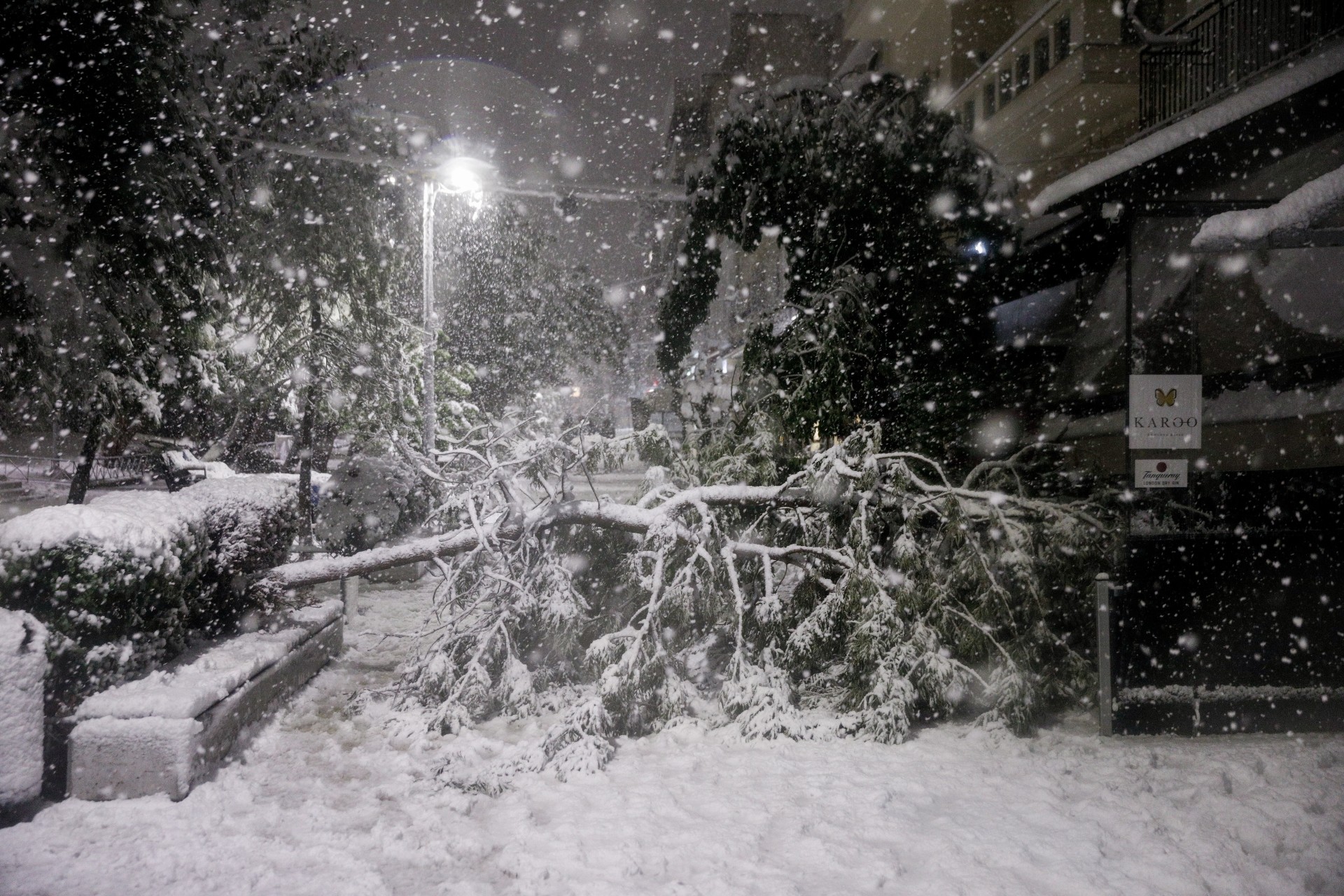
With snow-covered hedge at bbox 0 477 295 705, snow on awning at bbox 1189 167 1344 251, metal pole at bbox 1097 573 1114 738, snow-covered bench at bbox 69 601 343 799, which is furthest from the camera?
metal pole at bbox 1097 573 1114 738

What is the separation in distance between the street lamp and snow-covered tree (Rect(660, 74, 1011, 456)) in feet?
10.3

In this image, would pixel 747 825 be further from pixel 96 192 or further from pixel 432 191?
pixel 432 191

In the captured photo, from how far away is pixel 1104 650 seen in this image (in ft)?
17.9

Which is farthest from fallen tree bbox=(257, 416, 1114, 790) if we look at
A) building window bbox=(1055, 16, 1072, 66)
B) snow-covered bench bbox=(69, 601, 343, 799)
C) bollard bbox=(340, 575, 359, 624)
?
building window bbox=(1055, 16, 1072, 66)

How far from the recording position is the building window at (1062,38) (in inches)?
522

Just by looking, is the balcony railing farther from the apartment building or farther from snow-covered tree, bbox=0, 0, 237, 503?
snow-covered tree, bbox=0, 0, 237, 503

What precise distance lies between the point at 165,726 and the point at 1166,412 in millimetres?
7768

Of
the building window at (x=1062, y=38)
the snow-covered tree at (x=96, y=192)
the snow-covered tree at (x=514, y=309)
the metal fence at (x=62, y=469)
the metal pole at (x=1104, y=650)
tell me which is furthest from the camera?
the metal fence at (x=62, y=469)

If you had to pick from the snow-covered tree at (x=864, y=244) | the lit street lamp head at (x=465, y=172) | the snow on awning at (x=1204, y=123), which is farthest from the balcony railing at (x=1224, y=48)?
the lit street lamp head at (x=465, y=172)

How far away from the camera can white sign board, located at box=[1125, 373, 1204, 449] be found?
6.11 m

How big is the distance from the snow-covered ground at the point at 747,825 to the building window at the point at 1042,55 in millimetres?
12972

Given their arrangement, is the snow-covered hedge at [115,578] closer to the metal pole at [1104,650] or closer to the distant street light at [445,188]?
the distant street light at [445,188]

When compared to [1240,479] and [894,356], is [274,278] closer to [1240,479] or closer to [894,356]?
[894,356]

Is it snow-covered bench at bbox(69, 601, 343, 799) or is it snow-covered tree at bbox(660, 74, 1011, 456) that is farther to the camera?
snow-covered tree at bbox(660, 74, 1011, 456)
